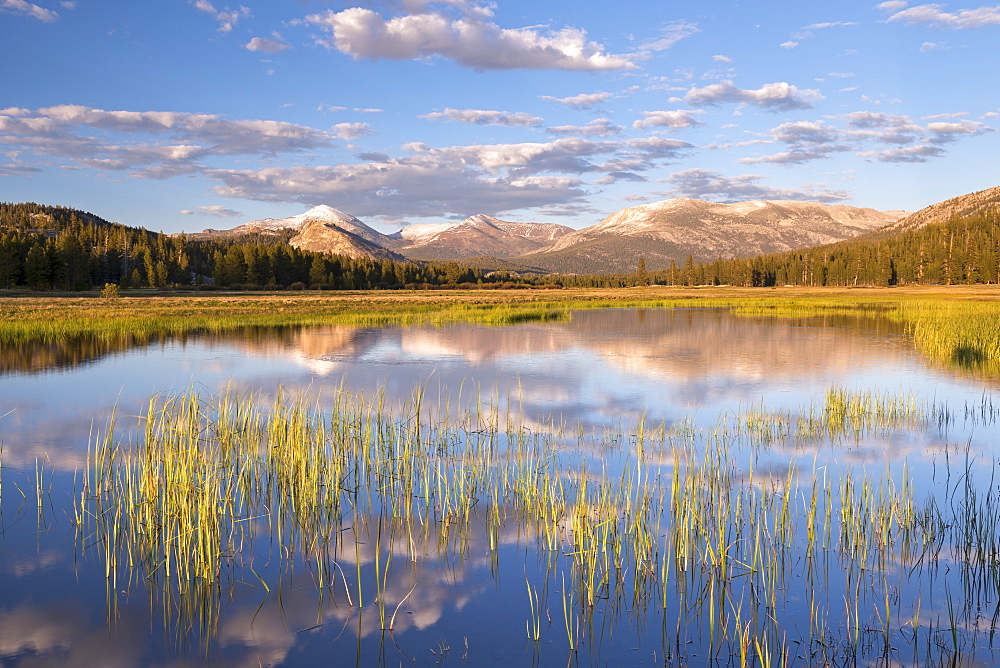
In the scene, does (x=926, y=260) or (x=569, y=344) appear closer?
(x=569, y=344)

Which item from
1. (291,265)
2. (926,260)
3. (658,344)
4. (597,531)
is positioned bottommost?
Answer: (597,531)

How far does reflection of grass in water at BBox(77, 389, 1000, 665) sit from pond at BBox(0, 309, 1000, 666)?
0.04 metres

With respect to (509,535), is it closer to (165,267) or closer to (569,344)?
(569,344)

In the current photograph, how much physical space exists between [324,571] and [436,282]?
7365 inches

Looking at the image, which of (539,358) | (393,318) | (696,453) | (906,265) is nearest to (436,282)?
(906,265)

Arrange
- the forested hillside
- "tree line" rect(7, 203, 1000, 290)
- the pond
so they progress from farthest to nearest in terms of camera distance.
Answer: "tree line" rect(7, 203, 1000, 290) → the forested hillside → the pond

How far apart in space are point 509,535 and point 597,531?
1.19 m

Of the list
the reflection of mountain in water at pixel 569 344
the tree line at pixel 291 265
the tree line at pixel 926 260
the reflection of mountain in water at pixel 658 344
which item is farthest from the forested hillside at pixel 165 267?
the tree line at pixel 926 260

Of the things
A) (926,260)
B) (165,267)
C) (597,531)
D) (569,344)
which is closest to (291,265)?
(165,267)

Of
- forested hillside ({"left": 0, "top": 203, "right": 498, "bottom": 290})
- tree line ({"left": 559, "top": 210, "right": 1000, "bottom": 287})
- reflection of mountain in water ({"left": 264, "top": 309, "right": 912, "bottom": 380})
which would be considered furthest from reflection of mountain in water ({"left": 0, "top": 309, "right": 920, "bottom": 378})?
tree line ({"left": 559, "top": 210, "right": 1000, "bottom": 287})

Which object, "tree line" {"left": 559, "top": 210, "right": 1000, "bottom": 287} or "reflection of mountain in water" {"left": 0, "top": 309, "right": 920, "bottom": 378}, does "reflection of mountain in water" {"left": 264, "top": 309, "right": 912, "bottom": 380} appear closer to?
"reflection of mountain in water" {"left": 0, "top": 309, "right": 920, "bottom": 378}

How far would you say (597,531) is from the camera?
8.70 m

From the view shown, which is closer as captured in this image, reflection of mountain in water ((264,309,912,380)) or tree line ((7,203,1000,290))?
reflection of mountain in water ((264,309,912,380))

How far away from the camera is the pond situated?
6516 millimetres
